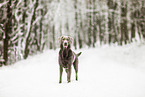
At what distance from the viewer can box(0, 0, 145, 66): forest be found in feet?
51.0

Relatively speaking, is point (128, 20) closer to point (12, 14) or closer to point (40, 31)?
point (40, 31)

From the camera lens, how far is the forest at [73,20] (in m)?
15.6

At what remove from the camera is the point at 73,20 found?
25.0 meters

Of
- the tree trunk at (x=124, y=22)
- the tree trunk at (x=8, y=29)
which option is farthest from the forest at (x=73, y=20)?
the tree trunk at (x=8, y=29)

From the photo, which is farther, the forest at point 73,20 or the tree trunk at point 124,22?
the tree trunk at point 124,22

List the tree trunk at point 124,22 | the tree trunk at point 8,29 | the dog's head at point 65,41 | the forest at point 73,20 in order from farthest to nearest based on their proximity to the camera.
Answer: the tree trunk at point 124,22, the forest at point 73,20, the tree trunk at point 8,29, the dog's head at point 65,41

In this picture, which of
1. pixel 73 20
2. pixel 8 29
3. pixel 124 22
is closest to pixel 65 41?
pixel 8 29

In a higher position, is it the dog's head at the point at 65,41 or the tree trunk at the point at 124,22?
the tree trunk at the point at 124,22

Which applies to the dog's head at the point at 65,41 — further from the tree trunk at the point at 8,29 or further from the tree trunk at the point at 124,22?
the tree trunk at the point at 124,22

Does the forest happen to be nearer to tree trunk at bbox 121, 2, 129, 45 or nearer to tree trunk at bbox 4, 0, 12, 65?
tree trunk at bbox 121, 2, 129, 45

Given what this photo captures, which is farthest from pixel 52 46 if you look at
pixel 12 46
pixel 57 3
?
pixel 12 46

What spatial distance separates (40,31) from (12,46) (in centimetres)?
653

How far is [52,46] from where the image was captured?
26.7 m

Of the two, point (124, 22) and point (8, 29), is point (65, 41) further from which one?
point (124, 22)
